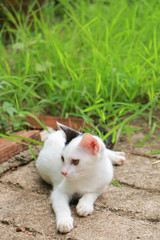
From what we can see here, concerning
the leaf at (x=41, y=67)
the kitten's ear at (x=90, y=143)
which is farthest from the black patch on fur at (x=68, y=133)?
the leaf at (x=41, y=67)

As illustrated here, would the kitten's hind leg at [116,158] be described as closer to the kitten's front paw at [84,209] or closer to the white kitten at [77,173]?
the white kitten at [77,173]

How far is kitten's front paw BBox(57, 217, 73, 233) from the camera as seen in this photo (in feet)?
4.65

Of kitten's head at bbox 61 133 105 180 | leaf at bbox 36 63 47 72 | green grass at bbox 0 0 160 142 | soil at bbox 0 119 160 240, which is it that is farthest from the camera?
leaf at bbox 36 63 47 72

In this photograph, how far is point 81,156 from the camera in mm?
1536

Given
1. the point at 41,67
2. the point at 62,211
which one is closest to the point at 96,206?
the point at 62,211

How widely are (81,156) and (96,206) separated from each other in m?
0.32

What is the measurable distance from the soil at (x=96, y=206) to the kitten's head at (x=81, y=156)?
0.23 metres

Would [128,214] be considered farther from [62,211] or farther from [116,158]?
[116,158]

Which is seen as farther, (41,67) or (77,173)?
(41,67)

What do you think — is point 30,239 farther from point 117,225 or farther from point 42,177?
point 42,177

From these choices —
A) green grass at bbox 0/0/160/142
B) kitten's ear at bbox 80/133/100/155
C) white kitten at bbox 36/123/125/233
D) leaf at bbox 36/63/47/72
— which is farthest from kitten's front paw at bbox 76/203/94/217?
leaf at bbox 36/63/47/72

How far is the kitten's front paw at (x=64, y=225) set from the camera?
4.65ft

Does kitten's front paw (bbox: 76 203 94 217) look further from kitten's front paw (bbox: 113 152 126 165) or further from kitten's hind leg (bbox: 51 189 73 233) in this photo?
kitten's front paw (bbox: 113 152 126 165)

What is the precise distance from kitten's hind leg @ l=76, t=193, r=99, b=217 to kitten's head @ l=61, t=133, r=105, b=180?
136mm
